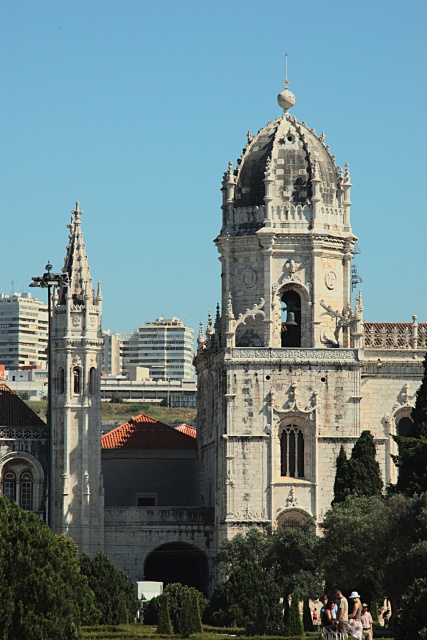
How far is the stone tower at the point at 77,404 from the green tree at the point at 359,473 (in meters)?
12.7

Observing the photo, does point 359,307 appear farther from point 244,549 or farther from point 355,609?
point 355,609

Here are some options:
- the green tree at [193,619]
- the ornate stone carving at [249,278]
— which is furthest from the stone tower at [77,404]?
the green tree at [193,619]

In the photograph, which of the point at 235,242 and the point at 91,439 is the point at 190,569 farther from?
the point at 235,242

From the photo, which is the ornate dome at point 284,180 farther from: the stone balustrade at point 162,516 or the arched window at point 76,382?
the stone balustrade at point 162,516

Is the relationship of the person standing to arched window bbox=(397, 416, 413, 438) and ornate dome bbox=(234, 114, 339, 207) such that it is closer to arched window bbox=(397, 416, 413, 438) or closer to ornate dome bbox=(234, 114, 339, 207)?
arched window bbox=(397, 416, 413, 438)

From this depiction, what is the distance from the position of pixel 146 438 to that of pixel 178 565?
828 centimetres

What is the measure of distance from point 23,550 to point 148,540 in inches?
1501

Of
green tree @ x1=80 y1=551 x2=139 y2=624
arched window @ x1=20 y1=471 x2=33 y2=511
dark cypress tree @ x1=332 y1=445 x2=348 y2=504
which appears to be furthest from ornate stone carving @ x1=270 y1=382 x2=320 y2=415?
green tree @ x1=80 y1=551 x2=139 y2=624

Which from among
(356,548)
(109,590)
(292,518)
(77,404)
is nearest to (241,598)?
(109,590)

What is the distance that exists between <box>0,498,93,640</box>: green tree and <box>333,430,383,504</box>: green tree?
94.9 ft

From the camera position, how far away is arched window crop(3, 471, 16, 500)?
3856 inches

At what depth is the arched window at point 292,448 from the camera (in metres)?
96.0

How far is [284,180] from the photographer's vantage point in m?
98.2

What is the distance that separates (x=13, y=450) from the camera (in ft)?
322
